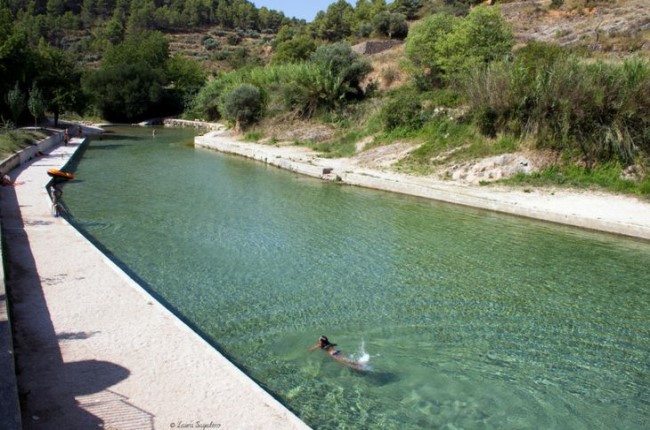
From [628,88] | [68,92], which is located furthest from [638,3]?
[68,92]

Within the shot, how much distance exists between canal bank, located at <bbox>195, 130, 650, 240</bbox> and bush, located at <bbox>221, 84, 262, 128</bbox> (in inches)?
438

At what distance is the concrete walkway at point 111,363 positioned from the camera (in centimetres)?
504

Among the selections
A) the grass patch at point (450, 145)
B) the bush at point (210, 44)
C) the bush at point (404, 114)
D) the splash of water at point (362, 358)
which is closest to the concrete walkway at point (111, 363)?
the splash of water at point (362, 358)

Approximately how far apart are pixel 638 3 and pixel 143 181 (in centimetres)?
3381

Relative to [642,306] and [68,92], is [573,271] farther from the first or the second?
[68,92]

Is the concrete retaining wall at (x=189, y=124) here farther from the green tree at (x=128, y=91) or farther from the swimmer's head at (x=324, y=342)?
the swimmer's head at (x=324, y=342)

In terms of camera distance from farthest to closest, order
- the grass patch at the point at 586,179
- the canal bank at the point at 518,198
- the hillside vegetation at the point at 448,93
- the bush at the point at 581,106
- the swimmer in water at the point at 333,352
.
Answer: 1. the hillside vegetation at the point at 448,93
2. the bush at the point at 581,106
3. the grass patch at the point at 586,179
4. the canal bank at the point at 518,198
5. the swimmer in water at the point at 333,352

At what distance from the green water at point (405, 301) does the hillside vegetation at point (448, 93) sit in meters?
5.01

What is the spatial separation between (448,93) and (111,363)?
21.1 m

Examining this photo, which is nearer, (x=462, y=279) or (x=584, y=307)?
(x=584, y=307)

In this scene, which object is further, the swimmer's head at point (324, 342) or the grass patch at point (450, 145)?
the grass patch at point (450, 145)

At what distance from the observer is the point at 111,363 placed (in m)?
5.96

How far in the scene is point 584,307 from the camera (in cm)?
892

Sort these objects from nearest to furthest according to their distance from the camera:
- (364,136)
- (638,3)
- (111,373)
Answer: (111,373), (364,136), (638,3)
